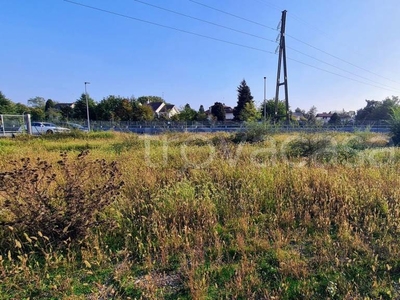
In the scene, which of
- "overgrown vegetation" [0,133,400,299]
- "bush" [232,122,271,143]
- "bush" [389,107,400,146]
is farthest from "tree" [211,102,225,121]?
"overgrown vegetation" [0,133,400,299]

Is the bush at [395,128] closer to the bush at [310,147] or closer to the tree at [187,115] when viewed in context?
the bush at [310,147]

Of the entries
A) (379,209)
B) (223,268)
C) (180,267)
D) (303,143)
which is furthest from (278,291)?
(303,143)

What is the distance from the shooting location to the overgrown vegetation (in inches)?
76.9

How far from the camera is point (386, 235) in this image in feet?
8.83

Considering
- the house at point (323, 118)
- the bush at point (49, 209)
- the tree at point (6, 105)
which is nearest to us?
the bush at point (49, 209)

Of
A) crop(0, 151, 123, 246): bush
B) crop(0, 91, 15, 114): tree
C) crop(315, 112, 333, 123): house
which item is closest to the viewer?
crop(0, 151, 123, 246): bush

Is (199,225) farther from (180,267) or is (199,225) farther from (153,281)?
(153,281)

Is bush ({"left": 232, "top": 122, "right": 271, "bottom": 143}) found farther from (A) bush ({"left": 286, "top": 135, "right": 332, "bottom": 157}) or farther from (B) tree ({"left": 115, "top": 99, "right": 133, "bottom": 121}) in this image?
(B) tree ({"left": 115, "top": 99, "right": 133, "bottom": 121})

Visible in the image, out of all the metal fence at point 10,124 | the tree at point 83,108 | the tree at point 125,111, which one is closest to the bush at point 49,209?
the metal fence at point 10,124

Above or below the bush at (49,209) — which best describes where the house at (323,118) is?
above

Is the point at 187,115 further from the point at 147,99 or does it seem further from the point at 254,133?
the point at 254,133

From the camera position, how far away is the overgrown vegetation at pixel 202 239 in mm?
1952

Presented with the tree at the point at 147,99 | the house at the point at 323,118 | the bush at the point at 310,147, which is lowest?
the bush at the point at 310,147

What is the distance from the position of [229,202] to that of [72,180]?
2135mm
